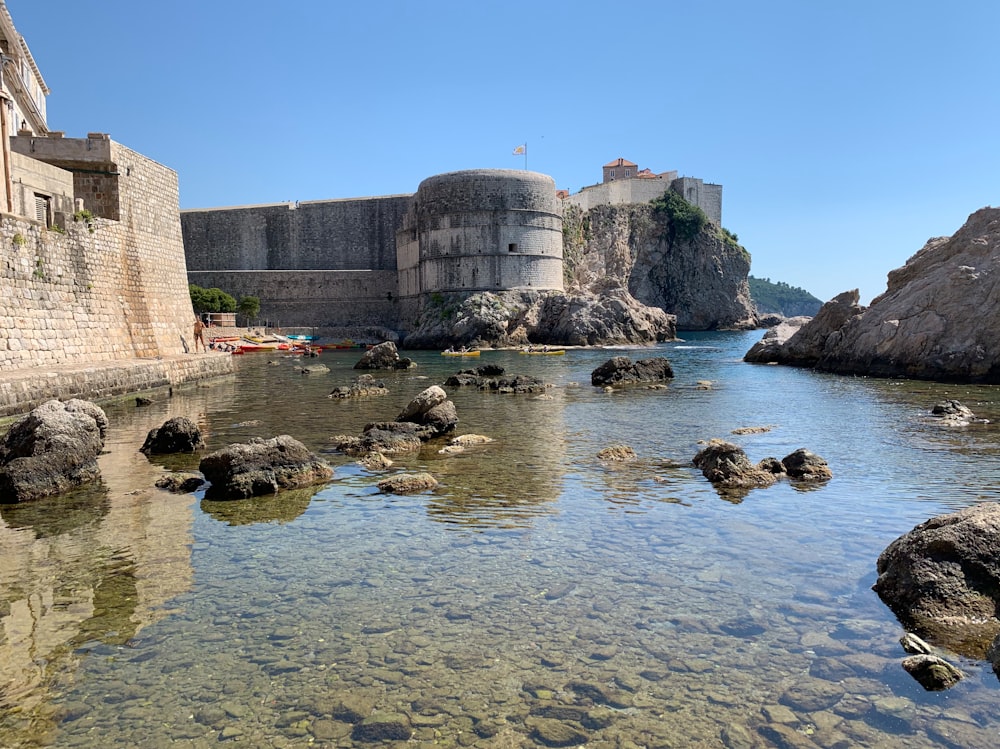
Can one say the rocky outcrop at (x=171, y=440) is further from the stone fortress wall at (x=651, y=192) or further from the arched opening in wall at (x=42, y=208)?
the stone fortress wall at (x=651, y=192)

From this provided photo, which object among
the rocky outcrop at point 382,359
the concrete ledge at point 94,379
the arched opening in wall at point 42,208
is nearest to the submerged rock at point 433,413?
the concrete ledge at point 94,379

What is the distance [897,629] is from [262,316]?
145 ft

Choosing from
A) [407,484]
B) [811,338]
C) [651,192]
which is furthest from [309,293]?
[407,484]

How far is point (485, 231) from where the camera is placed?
141ft

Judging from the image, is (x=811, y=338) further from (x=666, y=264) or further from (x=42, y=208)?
(x=666, y=264)

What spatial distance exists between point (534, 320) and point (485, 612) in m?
38.6

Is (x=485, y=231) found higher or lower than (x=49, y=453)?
higher

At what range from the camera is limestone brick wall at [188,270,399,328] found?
147ft

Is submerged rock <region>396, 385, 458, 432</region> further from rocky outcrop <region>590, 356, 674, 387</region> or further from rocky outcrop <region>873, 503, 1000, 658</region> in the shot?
rocky outcrop <region>590, 356, 674, 387</region>

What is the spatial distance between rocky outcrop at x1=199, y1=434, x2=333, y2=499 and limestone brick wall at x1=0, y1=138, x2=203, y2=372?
Result: 6.82 metres

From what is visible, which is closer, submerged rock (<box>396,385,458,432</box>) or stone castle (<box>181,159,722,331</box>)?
submerged rock (<box>396,385,458,432</box>)

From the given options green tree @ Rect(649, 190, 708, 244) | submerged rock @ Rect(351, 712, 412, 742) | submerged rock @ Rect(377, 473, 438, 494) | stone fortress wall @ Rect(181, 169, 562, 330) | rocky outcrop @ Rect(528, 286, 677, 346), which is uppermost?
green tree @ Rect(649, 190, 708, 244)

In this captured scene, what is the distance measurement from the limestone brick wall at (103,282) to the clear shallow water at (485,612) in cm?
592

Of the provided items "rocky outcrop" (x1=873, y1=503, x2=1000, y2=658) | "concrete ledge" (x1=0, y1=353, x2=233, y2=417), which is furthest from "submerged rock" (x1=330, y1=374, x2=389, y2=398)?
"rocky outcrop" (x1=873, y1=503, x2=1000, y2=658)
